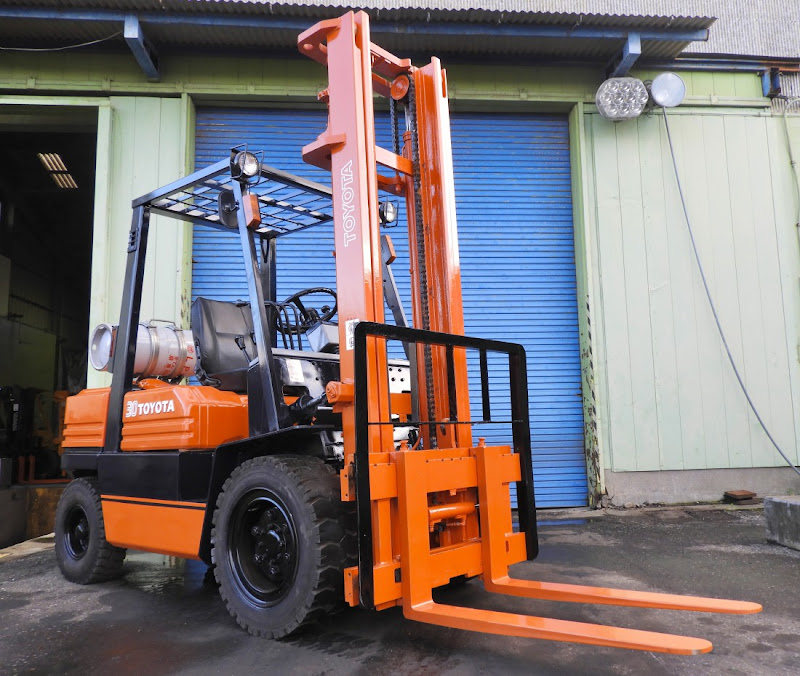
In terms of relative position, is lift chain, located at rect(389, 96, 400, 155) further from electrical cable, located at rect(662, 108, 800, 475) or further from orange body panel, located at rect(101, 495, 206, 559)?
electrical cable, located at rect(662, 108, 800, 475)

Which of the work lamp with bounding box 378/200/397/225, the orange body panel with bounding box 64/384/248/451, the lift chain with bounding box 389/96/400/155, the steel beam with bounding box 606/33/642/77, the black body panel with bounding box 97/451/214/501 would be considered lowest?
the black body panel with bounding box 97/451/214/501

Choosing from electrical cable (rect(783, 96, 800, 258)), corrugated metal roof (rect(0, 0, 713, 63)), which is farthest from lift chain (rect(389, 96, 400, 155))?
electrical cable (rect(783, 96, 800, 258))

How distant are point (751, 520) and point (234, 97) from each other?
24.7 feet

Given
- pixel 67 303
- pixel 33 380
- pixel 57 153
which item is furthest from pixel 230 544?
pixel 67 303

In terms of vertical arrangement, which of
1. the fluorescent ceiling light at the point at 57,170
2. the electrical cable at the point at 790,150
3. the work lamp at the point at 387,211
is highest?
the fluorescent ceiling light at the point at 57,170

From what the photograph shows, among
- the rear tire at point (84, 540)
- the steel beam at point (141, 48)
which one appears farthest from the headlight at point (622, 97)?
the rear tire at point (84, 540)

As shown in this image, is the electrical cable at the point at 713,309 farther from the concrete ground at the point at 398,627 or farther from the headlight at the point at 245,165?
the headlight at the point at 245,165

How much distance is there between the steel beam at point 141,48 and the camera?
7012mm

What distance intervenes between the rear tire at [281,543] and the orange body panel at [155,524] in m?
0.26

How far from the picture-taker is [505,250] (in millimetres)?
8125

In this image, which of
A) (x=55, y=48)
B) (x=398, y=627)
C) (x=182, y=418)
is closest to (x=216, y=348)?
(x=182, y=418)

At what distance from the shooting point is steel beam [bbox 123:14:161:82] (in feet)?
23.0

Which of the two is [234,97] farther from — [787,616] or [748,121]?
[787,616]

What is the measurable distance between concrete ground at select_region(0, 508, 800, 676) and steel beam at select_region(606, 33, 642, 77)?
→ 5.56 m
